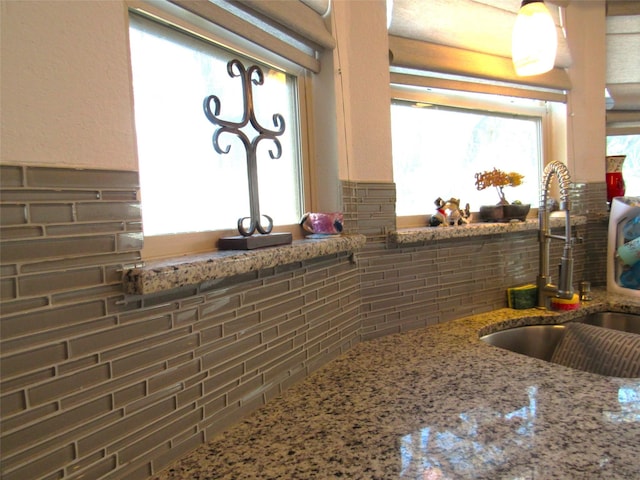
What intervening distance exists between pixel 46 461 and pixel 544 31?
163 centimetres

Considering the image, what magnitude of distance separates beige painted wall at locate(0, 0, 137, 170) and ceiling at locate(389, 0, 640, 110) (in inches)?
40.2

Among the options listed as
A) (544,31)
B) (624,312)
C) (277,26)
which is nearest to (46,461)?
(277,26)

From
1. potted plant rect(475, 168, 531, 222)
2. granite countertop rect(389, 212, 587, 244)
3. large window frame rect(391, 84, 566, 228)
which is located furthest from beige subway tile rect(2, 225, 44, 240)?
potted plant rect(475, 168, 531, 222)

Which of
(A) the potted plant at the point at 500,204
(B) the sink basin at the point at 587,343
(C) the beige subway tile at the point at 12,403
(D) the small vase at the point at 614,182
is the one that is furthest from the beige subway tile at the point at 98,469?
(D) the small vase at the point at 614,182

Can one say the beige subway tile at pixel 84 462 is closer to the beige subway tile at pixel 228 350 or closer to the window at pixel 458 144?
the beige subway tile at pixel 228 350

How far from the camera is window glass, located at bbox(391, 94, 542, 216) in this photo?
1509 millimetres

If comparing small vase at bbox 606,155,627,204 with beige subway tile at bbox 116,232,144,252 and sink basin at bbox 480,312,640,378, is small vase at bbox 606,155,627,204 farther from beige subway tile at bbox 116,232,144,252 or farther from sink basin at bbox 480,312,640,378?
beige subway tile at bbox 116,232,144,252

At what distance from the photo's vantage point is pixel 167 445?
649 millimetres

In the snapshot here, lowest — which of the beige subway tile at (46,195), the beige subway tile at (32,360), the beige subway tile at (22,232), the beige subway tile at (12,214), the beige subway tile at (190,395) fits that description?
the beige subway tile at (190,395)

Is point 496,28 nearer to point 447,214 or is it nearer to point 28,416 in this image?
point 447,214

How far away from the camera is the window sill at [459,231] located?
1247mm

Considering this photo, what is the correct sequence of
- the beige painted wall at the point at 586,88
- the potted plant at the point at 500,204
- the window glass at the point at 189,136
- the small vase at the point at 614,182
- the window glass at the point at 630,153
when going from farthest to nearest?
1. the window glass at the point at 630,153
2. the small vase at the point at 614,182
3. the beige painted wall at the point at 586,88
4. the potted plant at the point at 500,204
5. the window glass at the point at 189,136

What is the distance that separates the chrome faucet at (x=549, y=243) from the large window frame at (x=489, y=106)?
0.26 metres

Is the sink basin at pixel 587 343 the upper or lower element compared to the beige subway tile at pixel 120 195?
lower
